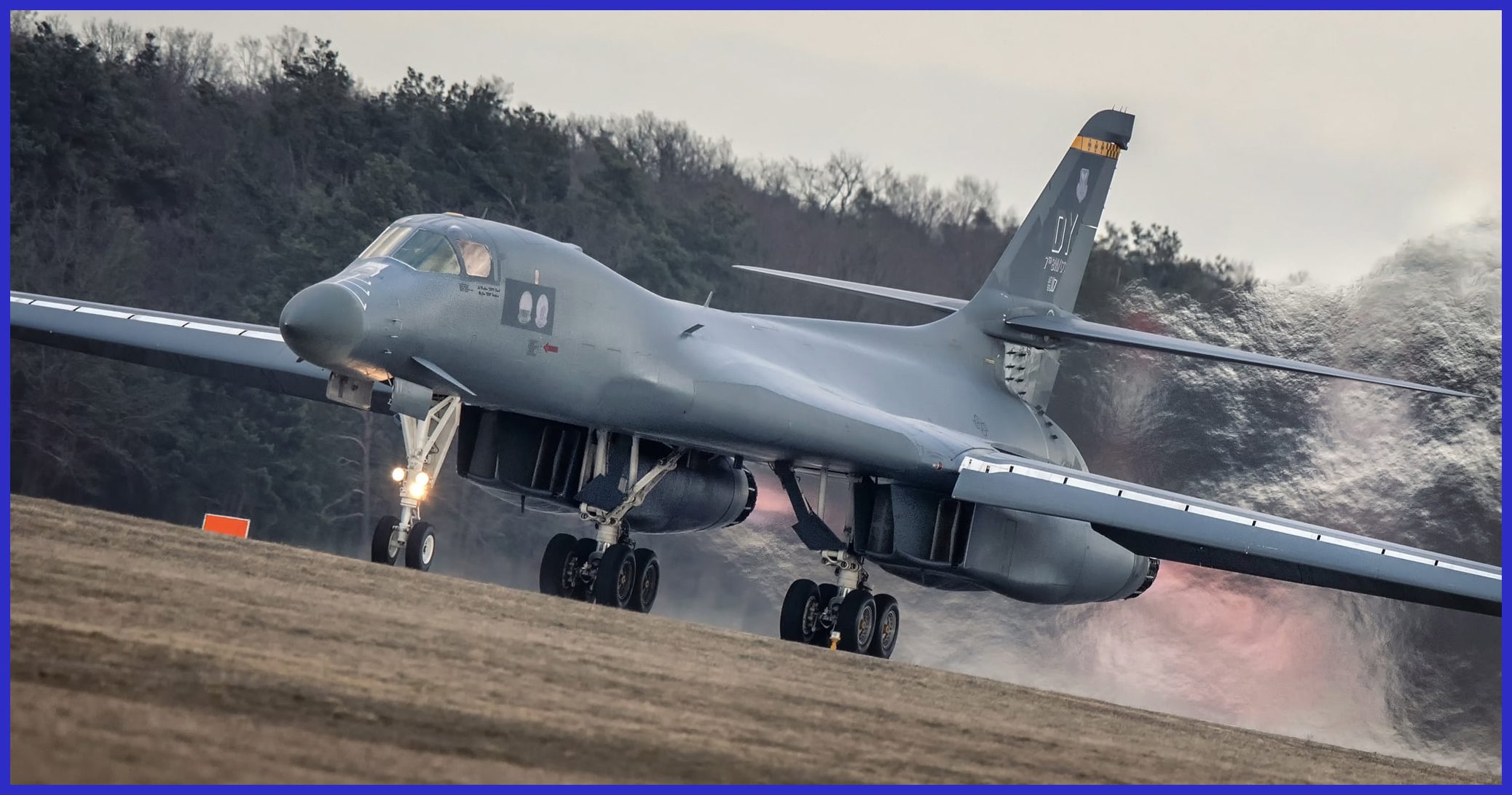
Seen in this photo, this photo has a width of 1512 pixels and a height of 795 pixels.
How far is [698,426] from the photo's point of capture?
606 inches

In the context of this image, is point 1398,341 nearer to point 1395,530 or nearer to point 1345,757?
point 1395,530

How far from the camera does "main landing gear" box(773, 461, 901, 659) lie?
16.8 m

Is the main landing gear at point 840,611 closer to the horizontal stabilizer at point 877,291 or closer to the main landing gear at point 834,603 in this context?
the main landing gear at point 834,603

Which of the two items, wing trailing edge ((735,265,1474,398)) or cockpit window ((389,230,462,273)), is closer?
cockpit window ((389,230,462,273))

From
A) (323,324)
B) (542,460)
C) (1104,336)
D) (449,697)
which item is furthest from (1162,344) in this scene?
(449,697)

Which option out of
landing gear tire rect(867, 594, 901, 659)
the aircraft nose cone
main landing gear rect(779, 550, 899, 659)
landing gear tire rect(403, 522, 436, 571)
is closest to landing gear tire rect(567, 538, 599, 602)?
main landing gear rect(779, 550, 899, 659)

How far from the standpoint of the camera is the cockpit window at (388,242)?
45.2 ft

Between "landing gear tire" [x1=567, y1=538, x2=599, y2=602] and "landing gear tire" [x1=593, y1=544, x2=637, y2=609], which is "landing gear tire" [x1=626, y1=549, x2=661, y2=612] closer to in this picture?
"landing gear tire" [x1=593, y1=544, x2=637, y2=609]

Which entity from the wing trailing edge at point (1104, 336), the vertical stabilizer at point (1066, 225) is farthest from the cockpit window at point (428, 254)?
the vertical stabilizer at point (1066, 225)

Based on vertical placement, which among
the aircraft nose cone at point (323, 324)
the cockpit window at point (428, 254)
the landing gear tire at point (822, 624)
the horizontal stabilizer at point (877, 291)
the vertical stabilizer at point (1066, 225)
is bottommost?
the landing gear tire at point (822, 624)

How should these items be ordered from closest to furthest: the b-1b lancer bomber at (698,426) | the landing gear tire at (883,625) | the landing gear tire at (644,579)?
1. the b-1b lancer bomber at (698,426)
2. the landing gear tire at (644,579)
3. the landing gear tire at (883,625)

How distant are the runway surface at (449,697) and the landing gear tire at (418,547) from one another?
793mm

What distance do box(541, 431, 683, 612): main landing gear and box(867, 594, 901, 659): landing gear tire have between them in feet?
6.91

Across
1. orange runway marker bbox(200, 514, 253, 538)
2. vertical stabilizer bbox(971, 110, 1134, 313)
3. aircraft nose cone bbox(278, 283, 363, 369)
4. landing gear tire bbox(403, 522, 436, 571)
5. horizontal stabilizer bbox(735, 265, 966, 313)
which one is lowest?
orange runway marker bbox(200, 514, 253, 538)
